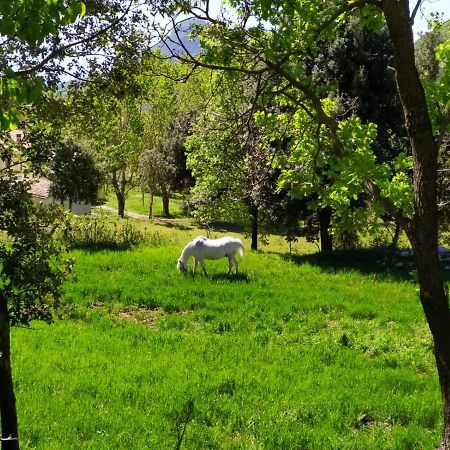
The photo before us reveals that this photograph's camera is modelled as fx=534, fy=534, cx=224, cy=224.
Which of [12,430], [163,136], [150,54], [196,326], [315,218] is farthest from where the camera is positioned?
[163,136]

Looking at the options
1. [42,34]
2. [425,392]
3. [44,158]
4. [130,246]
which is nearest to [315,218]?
[130,246]

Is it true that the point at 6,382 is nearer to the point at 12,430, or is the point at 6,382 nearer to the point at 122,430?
the point at 12,430

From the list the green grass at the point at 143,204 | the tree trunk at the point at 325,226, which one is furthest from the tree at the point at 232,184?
the green grass at the point at 143,204

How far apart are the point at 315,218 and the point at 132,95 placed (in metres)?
18.1

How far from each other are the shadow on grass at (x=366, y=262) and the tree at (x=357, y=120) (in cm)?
1192

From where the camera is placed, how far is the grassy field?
8.21 metres

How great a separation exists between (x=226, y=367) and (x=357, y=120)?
561cm

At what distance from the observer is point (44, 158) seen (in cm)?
682

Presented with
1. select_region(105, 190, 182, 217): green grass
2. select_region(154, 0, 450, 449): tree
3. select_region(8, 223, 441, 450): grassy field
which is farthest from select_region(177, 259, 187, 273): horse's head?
select_region(105, 190, 182, 217): green grass

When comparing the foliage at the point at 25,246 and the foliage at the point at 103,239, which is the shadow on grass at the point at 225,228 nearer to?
the foliage at the point at 103,239

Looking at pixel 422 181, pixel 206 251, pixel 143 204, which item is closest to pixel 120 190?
pixel 143 204

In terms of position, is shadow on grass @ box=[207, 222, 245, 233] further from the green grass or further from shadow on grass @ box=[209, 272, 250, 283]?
shadow on grass @ box=[209, 272, 250, 283]

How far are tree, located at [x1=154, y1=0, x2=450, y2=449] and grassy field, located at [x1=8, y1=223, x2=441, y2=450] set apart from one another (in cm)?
276

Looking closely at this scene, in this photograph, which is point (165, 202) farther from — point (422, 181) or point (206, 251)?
point (422, 181)
